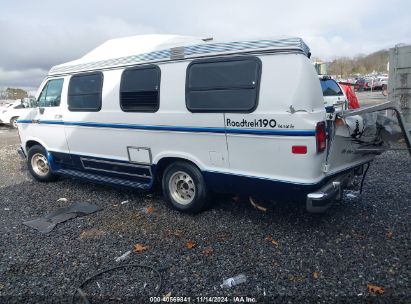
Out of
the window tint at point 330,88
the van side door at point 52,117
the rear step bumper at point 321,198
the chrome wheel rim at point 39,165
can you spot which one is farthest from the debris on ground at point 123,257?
the window tint at point 330,88

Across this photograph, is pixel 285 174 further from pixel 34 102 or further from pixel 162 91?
pixel 34 102

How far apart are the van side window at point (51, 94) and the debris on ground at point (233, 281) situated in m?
4.61

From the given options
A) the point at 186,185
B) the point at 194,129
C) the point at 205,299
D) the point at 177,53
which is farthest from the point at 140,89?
the point at 205,299

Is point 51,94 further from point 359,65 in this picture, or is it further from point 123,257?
point 359,65

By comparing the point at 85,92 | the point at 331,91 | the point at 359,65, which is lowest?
the point at 331,91

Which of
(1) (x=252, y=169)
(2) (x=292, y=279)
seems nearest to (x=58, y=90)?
(1) (x=252, y=169)

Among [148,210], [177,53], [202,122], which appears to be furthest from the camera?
[148,210]

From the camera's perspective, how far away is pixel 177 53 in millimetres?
4617

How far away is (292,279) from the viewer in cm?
330

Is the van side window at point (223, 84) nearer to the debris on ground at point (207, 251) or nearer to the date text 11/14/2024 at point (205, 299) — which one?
the debris on ground at point (207, 251)

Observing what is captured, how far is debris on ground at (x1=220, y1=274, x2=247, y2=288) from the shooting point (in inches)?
129

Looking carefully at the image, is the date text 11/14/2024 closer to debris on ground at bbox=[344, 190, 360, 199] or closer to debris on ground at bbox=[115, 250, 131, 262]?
debris on ground at bbox=[115, 250, 131, 262]

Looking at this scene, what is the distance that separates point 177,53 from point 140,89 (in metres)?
0.79

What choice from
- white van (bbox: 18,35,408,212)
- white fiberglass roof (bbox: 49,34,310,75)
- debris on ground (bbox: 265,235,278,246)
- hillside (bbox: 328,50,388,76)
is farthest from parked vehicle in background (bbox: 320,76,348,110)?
hillside (bbox: 328,50,388,76)
